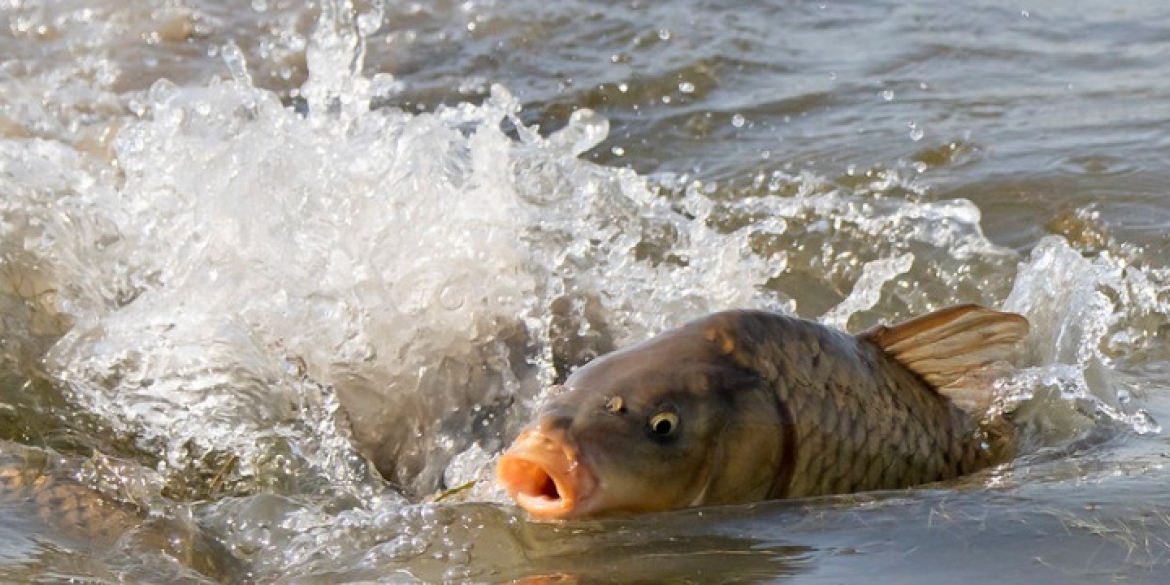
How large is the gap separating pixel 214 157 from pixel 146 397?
87 centimetres

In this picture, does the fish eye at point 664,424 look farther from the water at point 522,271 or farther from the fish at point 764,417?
the water at point 522,271

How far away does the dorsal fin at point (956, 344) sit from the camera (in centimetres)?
304

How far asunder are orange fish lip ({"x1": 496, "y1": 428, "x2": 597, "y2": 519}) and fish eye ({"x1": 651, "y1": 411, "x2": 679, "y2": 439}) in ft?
0.47

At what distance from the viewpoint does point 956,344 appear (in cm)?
307

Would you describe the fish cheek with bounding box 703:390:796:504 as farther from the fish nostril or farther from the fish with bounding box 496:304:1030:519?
the fish nostril

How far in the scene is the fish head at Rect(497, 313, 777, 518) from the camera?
2.59 metres

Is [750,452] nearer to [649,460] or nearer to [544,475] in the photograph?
[649,460]

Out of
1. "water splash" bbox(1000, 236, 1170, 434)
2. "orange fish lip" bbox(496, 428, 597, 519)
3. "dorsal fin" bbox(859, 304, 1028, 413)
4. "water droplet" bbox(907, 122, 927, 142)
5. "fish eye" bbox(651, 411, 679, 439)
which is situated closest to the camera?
"orange fish lip" bbox(496, 428, 597, 519)

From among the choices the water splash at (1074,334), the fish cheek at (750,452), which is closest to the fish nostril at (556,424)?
the fish cheek at (750,452)

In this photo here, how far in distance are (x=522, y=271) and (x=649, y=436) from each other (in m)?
1.48

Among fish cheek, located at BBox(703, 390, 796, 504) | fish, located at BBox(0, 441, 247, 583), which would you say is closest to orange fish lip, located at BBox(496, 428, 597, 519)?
fish cheek, located at BBox(703, 390, 796, 504)

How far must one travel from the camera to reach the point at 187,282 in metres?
4.09

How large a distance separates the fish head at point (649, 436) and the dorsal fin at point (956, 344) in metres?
0.33

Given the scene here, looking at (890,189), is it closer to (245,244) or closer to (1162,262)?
(1162,262)
